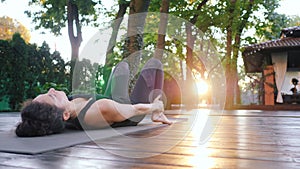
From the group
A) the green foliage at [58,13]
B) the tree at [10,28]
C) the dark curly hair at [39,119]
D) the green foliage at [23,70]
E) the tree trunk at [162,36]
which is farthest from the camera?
the tree at [10,28]

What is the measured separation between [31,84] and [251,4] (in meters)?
6.40

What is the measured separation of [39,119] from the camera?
169 centimetres

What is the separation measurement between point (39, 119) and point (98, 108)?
0.36 meters

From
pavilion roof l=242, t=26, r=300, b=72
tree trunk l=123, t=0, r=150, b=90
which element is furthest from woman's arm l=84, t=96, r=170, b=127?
pavilion roof l=242, t=26, r=300, b=72

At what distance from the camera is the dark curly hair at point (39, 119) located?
66.2 inches

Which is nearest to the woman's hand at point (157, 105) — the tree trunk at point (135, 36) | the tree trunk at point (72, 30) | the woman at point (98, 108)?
the woman at point (98, 108)

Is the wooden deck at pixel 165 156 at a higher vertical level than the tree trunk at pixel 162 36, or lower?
lower

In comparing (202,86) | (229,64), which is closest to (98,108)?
(229,64)

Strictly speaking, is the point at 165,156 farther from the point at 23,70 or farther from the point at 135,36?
the point at 23,70

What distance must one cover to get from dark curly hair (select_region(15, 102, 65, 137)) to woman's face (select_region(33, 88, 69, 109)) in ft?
0.09

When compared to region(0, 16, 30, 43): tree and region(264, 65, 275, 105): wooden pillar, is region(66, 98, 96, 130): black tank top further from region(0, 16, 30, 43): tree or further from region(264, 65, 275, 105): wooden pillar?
region(0, 16, 30, 43): tree

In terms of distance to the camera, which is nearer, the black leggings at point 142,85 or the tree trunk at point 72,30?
the black leggings at point 142,85

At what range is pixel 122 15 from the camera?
343 inches

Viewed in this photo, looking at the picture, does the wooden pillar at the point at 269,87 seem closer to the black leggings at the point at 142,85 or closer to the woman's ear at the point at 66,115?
the black leggings at the point at 142,85
